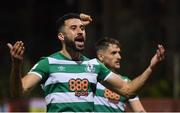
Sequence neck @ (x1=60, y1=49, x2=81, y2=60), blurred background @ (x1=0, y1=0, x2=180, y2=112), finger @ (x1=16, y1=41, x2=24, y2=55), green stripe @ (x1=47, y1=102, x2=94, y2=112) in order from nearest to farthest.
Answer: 1. finger @ (x1=16, y1=41, x2=24, y2=55)
2. green stripe @ (x1=47, y1=102, x2=94, y2=112)
3. neck @ (x1=60, y1=49, x2=81, y2=60)
4. blurred background @ (x1=0, y1=0, x2=180, y2=112)

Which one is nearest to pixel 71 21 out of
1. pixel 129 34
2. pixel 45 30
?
pixel 129 34

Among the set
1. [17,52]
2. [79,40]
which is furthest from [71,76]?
[17,52]

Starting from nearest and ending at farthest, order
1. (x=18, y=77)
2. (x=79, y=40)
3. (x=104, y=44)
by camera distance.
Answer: (x=18, y=77), (x=79, y=40), (x=104, y=44)

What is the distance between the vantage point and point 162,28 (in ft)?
81.0

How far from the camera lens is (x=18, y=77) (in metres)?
7.19

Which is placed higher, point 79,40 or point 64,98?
point 79,40

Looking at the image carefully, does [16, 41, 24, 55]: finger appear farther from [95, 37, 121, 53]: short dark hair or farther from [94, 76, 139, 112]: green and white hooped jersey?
[95, 37, 121, 53]: short dark hair

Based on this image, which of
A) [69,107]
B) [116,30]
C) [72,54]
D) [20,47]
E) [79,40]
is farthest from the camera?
[116,30]

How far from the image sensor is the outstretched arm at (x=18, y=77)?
23.1ft

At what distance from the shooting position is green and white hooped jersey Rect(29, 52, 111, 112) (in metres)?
7.68

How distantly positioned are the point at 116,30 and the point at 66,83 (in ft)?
49.7

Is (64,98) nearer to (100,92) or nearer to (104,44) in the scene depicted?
(100,92)

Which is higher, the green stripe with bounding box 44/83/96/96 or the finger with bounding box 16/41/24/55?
the finger with bounding box 16/41/24/55

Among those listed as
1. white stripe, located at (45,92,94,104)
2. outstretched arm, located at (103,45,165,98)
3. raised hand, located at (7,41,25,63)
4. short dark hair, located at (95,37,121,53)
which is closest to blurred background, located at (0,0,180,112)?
short dark hair, located at (95,37,121,53)
